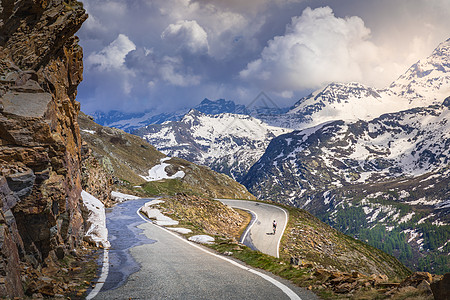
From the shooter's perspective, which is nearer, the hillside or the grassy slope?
the grassy slope

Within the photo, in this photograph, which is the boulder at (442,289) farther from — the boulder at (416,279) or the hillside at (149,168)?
the hillside at (149,168)

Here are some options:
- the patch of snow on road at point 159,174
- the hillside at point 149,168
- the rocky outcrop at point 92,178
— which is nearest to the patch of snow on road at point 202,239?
the rocky outcrop at point 92,178

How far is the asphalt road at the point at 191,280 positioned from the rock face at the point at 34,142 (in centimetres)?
300

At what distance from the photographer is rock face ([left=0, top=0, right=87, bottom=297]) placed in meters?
10.0

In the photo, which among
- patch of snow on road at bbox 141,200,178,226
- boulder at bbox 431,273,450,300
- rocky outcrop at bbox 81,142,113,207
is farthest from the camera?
rocky outcrop at bbox 81,142,113,207

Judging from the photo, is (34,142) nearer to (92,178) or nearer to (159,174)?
(92,178)

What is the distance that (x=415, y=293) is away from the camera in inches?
285

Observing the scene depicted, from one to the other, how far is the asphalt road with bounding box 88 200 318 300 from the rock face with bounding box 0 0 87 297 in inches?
118

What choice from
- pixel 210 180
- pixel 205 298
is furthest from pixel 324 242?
pixel 210 180

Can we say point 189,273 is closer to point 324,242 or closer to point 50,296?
point 50,296

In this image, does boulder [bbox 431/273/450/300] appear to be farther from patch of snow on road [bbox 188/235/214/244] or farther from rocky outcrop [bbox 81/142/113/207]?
rocky outcrop [bbox 81/142/113/207]

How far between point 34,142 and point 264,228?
1403 inches

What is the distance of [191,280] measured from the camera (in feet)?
36.7

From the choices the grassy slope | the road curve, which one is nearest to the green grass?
the road curve
